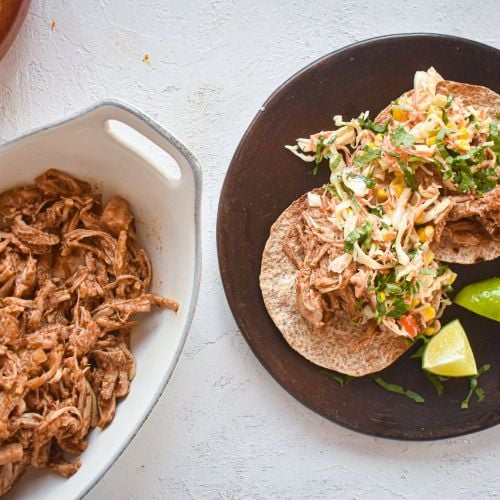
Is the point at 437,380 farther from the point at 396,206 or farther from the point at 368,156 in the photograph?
the point at 368,156

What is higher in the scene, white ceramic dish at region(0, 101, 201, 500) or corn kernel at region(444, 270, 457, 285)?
white ceramic dish at region(0, 101, 201, 500)

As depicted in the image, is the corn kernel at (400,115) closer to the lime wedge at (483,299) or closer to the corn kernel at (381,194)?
the corn kernel at (381,194)

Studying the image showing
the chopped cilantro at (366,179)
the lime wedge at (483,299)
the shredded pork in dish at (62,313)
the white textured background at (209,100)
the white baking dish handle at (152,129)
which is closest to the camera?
the white baking dish handle at (152,129)

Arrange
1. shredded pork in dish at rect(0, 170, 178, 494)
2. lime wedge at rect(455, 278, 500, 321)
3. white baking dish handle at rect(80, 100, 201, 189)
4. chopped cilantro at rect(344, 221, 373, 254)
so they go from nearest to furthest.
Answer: white baking dish handle at rect(80, 100, 201, 189) < shredded pork in dish at rect(0, 170, 178, 494) < chopped cilantro at rect(344, 221, 373, 254) < lime wedge at rect(455, 278, 500, 321)

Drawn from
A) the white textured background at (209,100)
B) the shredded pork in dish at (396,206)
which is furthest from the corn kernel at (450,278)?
the white textured background at (209,100)

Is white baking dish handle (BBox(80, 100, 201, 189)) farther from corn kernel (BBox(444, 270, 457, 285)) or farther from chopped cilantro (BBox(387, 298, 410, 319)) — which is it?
corn kernel (BBox(444, 270, 457, 285))

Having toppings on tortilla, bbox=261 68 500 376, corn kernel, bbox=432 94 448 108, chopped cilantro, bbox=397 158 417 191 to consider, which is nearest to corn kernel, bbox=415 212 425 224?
toppings on tortilla, bbox=261 68 500 376
